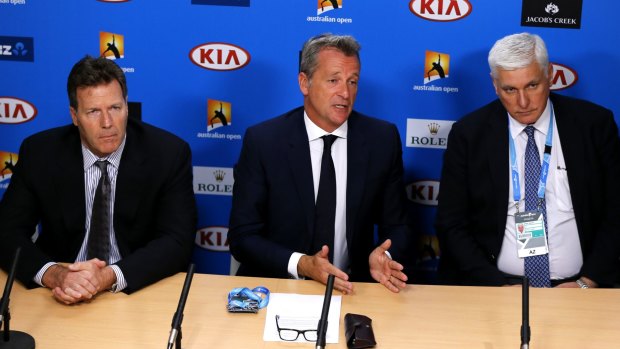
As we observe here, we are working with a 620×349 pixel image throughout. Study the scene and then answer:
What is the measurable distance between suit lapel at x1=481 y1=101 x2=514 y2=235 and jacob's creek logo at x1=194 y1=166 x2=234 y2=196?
4.48 feet

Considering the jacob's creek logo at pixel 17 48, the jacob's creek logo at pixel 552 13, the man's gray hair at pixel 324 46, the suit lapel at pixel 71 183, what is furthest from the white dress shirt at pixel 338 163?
the jacob's creek logo at pixel 17 48

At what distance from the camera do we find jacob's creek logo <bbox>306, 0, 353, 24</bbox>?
153 inches

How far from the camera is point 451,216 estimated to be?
137 inches

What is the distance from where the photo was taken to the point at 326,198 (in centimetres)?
338

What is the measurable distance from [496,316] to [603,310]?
372 mm

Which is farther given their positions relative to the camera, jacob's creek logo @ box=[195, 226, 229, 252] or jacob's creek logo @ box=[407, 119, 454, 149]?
jacob's creek logo @ box=[195, 226, 229, 252]

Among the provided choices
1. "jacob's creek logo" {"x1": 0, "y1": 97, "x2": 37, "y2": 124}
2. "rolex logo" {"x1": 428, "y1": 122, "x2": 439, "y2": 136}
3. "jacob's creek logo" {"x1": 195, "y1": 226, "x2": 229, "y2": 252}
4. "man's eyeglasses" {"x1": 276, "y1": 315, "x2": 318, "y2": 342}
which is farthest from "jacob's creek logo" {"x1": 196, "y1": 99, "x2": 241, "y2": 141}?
"man's eyeglasses" {"x1": 276, "y1": 315, "x2": 318, "y2": 342}

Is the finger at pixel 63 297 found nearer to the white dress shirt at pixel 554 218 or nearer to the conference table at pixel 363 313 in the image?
the conference table at pixel 363 313

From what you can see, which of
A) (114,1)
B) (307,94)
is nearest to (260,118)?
(307,94)

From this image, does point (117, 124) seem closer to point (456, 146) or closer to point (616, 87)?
point (456, 146)

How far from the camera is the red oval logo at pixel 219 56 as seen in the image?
157 inches

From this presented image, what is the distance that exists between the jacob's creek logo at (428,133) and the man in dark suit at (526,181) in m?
0.49

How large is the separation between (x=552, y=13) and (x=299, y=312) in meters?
2.15

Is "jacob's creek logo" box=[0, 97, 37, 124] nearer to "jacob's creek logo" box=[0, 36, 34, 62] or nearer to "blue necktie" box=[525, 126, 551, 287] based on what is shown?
"jacob's creek logo" box=[0, 36, 34, 62]
